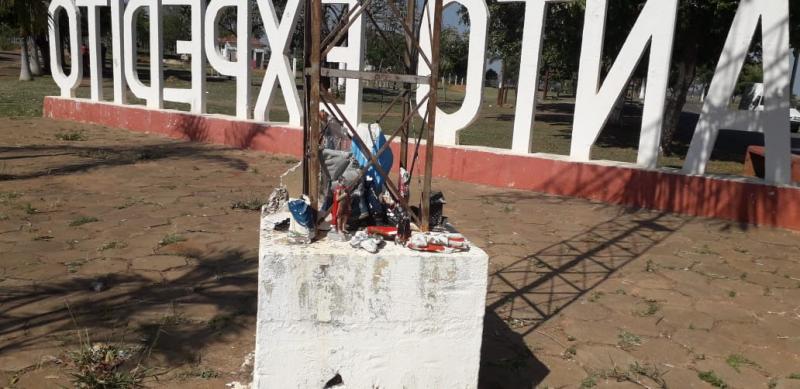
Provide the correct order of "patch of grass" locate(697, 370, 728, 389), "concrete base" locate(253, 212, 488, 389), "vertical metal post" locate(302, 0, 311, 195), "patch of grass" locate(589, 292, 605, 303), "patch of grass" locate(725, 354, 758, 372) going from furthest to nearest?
"patch of grass" locate(589, 292, 605, 303) → "patch of grass" locate(725, 354, 758, 372) → "patch of grass" locate(697, 370, 728, 389) → "vertical metal post" locate(302, 0, 311, 195) → "concrete base" locate(253, 212, 488, 389)

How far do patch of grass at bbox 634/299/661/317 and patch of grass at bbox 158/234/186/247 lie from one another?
3.66m

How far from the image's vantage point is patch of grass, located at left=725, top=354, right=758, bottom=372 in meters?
3.70

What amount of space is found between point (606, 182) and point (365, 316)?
559 centimetres

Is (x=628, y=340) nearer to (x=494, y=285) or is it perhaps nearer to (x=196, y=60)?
(x=494, y=285)

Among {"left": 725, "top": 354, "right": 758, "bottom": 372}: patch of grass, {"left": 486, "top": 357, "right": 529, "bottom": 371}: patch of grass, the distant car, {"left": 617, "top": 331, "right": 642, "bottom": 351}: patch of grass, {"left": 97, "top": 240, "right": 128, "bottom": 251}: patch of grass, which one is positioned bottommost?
{"left": 486, "top": 357, "right": 529, "bottom": 371}: patch of grass

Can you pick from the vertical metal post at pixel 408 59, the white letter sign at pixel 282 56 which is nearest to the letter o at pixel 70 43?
the white letter sign at pixel 282 56

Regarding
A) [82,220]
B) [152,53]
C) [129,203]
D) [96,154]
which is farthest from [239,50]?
[82,220]

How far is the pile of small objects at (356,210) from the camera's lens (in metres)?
2.82

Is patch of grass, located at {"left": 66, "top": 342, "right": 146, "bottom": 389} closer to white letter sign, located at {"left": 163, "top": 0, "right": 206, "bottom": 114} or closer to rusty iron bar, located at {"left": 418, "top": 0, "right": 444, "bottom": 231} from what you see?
rusty iron bar, located at {"left": 418, "top": 0, "right": 444, "bottom": 231}

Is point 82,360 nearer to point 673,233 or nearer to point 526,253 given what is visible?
point 526,253

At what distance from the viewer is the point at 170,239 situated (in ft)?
17.5

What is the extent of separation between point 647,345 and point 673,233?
2.95m

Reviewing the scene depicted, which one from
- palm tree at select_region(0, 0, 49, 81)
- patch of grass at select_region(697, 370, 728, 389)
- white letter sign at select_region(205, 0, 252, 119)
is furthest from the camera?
white letter sign at select_region(205, 0, 252, 119)

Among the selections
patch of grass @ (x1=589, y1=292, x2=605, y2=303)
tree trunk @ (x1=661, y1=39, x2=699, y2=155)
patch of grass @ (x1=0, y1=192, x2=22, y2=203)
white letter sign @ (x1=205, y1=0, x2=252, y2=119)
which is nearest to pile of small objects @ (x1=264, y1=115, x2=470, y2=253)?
patch of grass @ (x1=589, y1=292, x2=605, y2=303)
